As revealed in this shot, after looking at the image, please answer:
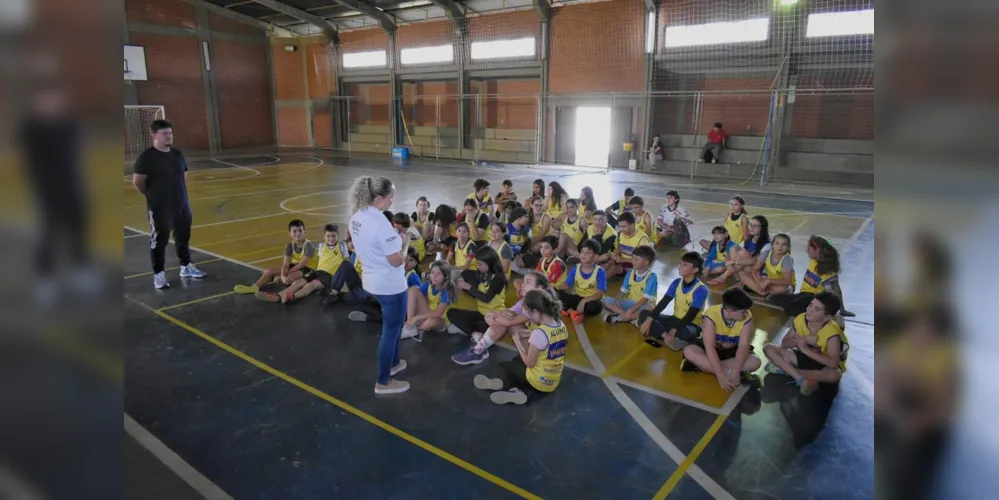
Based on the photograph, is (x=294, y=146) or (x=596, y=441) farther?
(x=294, y=146)

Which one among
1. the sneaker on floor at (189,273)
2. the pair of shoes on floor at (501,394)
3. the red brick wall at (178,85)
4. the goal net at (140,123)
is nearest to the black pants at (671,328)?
the pair of shoes on floor at (501,394)

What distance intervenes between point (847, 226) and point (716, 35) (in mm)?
10257

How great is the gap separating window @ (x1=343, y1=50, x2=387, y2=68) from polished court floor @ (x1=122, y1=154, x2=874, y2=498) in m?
24.6

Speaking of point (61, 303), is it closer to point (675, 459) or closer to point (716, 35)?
point (675, 459)

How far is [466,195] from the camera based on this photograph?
16.2 m

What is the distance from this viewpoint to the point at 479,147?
27.5m

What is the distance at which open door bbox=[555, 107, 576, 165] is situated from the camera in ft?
80.3

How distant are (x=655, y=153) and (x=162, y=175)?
696 inches

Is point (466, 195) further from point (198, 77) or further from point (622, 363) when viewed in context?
point (198, 77)

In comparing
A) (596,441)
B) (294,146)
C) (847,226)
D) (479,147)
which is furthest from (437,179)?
(294,146)

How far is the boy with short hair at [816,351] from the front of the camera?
5.26 meters

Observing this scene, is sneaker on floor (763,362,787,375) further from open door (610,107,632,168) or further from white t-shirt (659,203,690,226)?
open door (610,107,632,168)

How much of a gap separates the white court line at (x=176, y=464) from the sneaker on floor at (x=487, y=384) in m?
2.20

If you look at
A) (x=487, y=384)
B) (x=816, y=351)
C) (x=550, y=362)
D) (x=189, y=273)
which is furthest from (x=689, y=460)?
(x=189, y=273)
